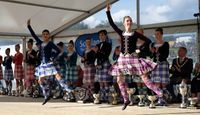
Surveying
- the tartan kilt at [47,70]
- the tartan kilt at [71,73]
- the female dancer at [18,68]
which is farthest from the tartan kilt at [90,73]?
the female dancer at [18,68]

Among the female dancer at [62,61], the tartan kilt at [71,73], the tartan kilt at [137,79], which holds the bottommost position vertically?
the tartan kilt at [137,79]

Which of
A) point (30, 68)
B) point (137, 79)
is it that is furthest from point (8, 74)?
point (137, 79)

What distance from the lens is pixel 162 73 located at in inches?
325

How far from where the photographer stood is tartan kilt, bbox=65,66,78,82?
33.4 ft

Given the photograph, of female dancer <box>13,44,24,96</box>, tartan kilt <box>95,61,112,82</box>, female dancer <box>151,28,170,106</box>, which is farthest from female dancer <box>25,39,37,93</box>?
female dancer <box>151,28,170,106</box>

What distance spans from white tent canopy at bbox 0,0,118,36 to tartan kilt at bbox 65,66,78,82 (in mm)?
1800

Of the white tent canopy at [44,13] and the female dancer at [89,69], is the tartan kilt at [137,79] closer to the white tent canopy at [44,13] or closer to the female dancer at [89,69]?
the female dancer at [89,69]

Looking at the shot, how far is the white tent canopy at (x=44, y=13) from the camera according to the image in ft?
35.5

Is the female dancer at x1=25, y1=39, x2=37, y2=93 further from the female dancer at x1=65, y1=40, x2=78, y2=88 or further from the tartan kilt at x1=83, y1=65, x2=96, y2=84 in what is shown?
the tartan kilt at x1=83, y1=65, x2=96, y2=84

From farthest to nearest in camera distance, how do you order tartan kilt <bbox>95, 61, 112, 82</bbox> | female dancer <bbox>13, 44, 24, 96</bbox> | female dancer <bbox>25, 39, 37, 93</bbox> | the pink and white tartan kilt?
female dancer <bbox>13, 44, 24, 96</bbox>
female dancer <bbox>25, 39, 37, 93</bbox>
tartan kilt <bbox>95, 61, 112, 82</bbox>
the pink and white tartan kilt

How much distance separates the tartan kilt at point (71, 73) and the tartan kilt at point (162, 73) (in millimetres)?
2486

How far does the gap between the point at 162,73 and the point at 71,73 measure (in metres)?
2.68

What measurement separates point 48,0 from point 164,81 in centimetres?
391

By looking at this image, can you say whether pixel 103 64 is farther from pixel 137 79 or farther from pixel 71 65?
pixel 71 65
